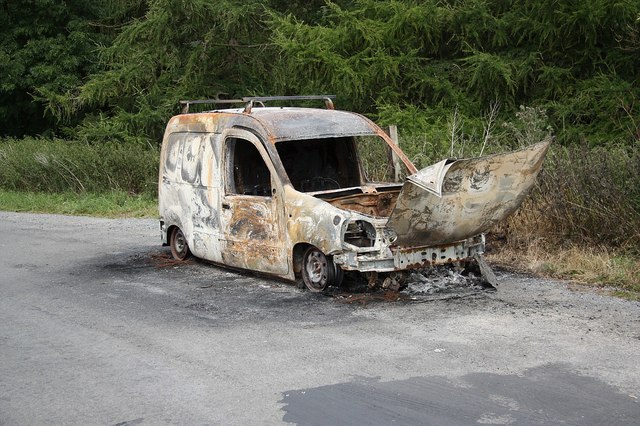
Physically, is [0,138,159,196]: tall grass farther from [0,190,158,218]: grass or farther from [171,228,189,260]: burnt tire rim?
[171,228,189,260]: burnt tire rim

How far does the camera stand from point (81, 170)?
23.6m

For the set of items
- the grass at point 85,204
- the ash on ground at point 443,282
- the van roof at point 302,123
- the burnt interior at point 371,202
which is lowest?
the ash on ground at point 443,282

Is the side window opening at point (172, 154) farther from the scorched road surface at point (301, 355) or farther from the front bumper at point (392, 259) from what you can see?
the front bumper at point (392, 259)

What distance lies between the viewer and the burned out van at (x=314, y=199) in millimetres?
9320

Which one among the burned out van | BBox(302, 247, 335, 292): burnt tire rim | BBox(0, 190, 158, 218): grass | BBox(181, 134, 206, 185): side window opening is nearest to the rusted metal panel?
the burned out van

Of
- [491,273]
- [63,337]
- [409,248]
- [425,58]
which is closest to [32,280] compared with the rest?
[63,337]

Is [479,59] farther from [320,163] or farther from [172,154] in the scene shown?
[172,154]

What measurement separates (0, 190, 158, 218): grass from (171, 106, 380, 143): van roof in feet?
24.8

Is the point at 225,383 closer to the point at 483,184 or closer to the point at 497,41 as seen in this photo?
the point at 483,184

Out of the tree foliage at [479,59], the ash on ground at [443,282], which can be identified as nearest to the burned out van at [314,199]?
the ash on ground at [443,282]

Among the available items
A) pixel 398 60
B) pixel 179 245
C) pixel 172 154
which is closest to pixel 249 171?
pixel 172 154

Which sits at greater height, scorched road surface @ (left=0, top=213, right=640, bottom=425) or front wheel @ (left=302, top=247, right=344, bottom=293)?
front wheel @ (left=302, top=247, right=344, bottom=293)

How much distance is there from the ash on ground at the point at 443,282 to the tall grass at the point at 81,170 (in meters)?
12.3

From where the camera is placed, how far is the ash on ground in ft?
32.4
